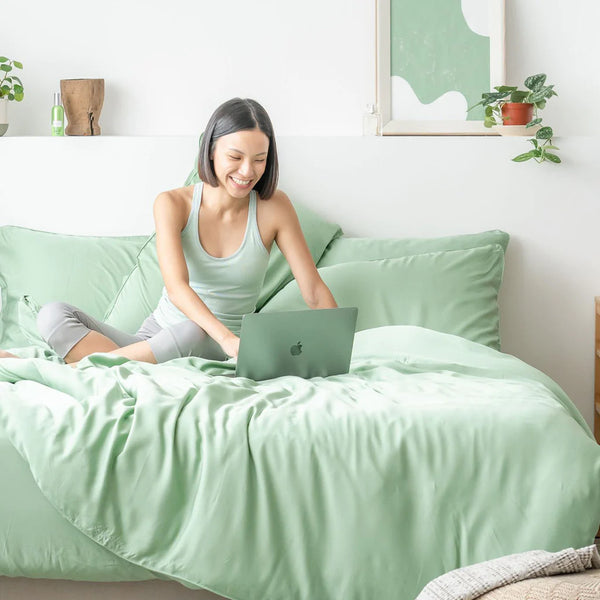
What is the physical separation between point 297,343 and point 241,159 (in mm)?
697

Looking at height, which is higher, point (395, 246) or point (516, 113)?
point (516, 113)

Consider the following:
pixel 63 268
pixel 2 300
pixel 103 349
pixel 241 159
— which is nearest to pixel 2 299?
pixel 2 300

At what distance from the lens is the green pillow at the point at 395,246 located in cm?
307

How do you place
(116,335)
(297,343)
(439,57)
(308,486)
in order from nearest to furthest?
(308,486), (297,343), (116,335), (439,57)

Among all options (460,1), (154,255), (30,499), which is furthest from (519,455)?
(460,1)

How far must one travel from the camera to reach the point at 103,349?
101 inches

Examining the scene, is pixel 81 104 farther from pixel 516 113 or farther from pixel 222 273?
pixel 516 113

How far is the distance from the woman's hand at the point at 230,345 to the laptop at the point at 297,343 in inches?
7.2

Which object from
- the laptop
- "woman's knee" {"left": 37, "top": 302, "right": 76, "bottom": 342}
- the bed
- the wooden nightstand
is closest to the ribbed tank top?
"woman's knee" {"left": 37, "top": 302, "right": 76, "bottom": 342}

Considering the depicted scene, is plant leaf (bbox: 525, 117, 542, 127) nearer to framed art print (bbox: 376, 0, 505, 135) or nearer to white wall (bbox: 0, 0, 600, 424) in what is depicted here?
white wall (bbox: 0, 0, 600, 424)

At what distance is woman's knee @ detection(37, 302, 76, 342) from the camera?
2584mm

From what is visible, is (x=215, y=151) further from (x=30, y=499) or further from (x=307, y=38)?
(x=30, y=499)

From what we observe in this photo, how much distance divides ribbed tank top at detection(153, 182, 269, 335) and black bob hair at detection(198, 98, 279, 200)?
0.31 ft

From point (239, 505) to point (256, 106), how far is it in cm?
132
